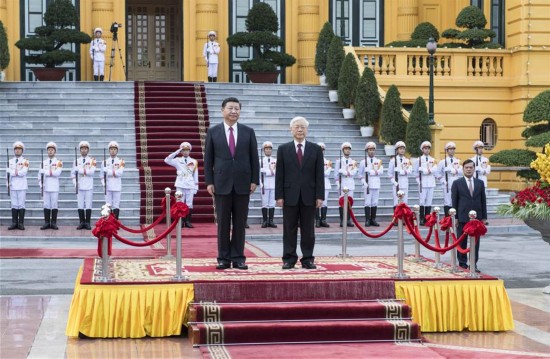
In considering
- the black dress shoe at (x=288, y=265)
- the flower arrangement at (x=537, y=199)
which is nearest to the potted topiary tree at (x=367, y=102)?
the flower arrangement at (x=537, y=199)

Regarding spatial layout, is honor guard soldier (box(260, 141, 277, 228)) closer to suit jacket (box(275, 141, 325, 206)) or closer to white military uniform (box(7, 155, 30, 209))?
white military uniform (box(7, 155, 30, 209))

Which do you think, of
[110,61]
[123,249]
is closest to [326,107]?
[110,61]

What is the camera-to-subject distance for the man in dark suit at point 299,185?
43.2 feet

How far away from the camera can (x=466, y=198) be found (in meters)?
16.2

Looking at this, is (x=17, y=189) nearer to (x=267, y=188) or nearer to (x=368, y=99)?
(x=267, y=188)

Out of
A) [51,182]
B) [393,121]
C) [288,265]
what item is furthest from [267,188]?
[288,265]

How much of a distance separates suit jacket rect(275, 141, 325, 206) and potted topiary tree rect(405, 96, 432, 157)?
15545 millimetres

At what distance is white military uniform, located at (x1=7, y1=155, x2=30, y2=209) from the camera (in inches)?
937

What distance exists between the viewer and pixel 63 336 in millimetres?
11797

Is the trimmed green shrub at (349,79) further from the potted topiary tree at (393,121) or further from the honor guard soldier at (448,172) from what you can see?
the honor guard soldier at (448,172)

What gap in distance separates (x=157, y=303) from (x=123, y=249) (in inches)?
328

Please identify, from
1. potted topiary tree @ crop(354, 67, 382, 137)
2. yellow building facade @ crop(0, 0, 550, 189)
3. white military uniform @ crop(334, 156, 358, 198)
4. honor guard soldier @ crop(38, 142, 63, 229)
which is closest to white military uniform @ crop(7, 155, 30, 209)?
honor guard soldier @ crop(38, 142, 63, 229)

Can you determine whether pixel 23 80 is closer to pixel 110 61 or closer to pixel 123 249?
pixel 110 61

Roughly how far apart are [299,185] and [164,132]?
646 inches
